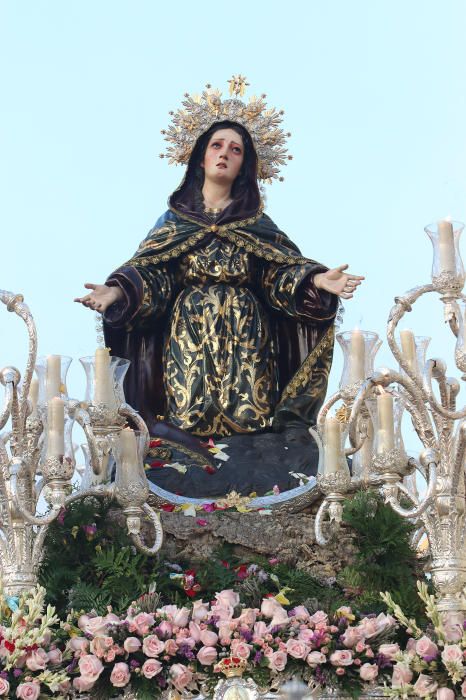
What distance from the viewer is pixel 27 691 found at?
37.3ft

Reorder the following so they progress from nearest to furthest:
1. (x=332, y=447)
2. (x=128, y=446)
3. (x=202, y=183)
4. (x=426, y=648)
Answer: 1. (x=426, y=648)
2. (x=332, y=447)
3. (x=128, y=446)
4. (x=202, y=183)

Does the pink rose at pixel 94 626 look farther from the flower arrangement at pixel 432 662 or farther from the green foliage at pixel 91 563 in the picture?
the flower arrangement at pixel 432 662

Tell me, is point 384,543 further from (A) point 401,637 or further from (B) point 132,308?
(B) point 132,308

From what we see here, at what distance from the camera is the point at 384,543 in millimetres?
12609

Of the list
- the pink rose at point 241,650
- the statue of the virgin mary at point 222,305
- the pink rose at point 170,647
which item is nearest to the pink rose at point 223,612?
the pink rose at point 241,650

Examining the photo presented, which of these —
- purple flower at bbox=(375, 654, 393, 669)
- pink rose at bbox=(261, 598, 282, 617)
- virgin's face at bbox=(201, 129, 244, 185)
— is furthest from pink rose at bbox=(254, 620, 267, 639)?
virgin's face at bbox=(201, 129, 244, 185)

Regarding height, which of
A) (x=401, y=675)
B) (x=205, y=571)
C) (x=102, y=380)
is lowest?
(x=401, y=675)

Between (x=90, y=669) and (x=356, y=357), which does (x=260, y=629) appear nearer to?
(x=90, y=669)

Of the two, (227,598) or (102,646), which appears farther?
(227,598)

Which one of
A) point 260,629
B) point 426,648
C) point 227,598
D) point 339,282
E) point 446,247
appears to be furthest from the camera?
point 339,282

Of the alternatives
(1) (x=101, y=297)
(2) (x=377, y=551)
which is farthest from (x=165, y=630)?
(1) (x=101, y=297)

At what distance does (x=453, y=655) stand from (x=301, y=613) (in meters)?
1.02

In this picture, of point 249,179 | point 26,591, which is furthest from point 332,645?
point 249,179

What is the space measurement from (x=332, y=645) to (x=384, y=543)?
1181 mm
